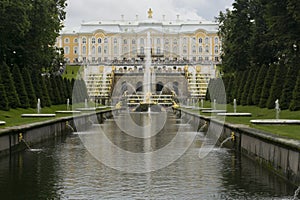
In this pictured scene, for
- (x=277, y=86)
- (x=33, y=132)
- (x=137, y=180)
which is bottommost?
(x=137, y=180)

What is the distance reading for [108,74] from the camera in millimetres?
83312

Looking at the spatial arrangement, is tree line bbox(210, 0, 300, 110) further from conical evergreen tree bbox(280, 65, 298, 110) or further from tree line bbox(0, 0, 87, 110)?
tree line bbox(0, 0, 87, 110)

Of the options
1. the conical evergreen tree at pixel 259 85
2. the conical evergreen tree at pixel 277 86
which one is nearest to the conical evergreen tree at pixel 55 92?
the conical evergreen tree at pixel 259 85

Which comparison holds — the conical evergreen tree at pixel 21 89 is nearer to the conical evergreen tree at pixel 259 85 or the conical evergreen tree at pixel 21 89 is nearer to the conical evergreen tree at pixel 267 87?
the conical evergreen tree at pixel 267 87

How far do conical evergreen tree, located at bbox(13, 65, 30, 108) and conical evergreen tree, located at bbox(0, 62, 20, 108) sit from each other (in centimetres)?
116

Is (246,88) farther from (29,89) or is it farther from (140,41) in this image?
(140,41)

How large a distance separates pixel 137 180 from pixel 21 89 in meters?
20.2

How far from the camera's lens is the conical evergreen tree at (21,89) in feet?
96.4

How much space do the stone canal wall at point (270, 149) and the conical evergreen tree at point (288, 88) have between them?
8.98 meters

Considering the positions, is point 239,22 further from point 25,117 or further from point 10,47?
point 25,117

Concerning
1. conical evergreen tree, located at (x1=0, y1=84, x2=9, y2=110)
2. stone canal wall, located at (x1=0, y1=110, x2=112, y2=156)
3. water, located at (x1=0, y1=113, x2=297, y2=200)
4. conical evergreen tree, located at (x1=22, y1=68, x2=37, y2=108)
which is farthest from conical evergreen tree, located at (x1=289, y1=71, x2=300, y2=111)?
conical evergreen tree, located at (x1=22, y1=68, x2=37, y2=108)

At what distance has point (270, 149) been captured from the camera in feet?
39.0

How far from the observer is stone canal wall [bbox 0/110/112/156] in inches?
569

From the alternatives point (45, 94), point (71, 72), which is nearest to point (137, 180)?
point (45, 94)
